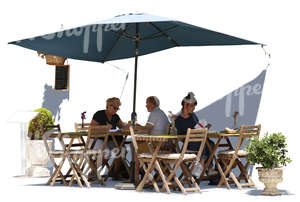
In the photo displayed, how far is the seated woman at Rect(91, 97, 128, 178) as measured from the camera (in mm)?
9000

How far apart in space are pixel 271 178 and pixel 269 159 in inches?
9.3

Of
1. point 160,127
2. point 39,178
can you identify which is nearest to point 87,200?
point 160,127

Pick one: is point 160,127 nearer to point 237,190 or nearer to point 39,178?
point 237,190

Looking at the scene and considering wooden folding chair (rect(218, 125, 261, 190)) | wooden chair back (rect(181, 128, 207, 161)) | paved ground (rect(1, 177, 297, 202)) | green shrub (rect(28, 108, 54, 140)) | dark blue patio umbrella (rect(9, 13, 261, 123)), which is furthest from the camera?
green shrub (rect(28, 108, 54, 140))

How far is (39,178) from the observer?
32.1 ft

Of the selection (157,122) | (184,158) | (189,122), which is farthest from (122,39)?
(184,158)

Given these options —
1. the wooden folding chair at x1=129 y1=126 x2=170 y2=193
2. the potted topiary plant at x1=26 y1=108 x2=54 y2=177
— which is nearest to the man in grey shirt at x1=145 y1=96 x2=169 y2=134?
the wooden folding chair at x1=129 y1=126 x2=170 y2=193

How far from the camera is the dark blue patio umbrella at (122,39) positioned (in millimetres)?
8258

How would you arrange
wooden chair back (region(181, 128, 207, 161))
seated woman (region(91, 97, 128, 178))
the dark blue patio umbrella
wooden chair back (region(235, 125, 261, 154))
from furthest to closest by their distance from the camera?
seated woman (region(91, 97, 128, 178)), the dark blue patio umbrella, wooden chair back (region(235, 125, 261, 154)), wooden chair back (region(181, 128, 207, 161))

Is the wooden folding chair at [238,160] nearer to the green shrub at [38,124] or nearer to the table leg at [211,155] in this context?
the table leg at [211,155]

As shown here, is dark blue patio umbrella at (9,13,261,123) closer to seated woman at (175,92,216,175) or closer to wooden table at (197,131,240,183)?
seated woman at (175,92,216,175)

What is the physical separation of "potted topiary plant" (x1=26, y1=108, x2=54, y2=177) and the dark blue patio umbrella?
129cm

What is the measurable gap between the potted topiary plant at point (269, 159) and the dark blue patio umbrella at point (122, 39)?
149cm

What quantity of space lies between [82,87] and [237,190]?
3949mm
